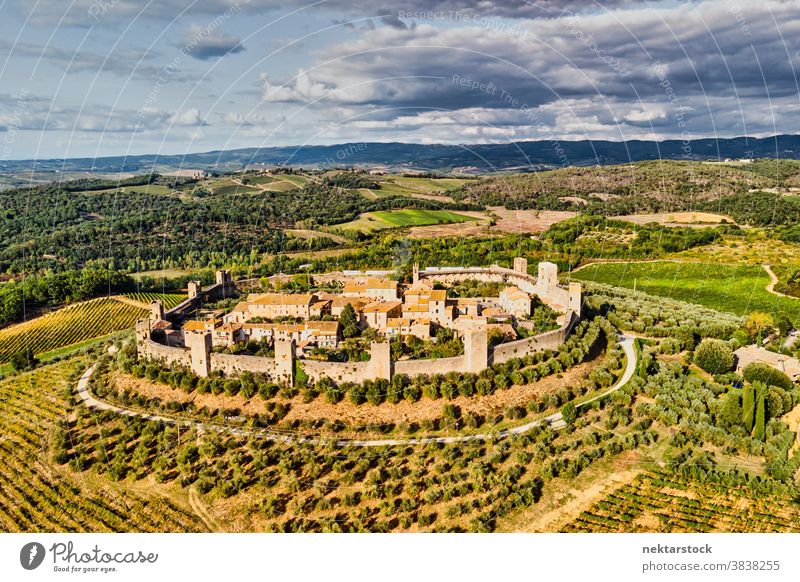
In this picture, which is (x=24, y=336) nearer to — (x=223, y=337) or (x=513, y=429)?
(x=223, y=337)

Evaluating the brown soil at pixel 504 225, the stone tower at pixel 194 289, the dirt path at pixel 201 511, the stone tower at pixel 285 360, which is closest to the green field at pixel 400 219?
the brown soil at pixel 504 225

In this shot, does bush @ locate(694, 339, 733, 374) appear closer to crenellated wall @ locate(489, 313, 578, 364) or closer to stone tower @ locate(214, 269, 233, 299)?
crenellated wall @ locate(489, 313, 578, 364)

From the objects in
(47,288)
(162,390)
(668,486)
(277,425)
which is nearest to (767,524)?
(668,486)

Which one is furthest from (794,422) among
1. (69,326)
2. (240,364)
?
(69,326)

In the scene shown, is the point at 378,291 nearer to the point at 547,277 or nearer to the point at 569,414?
the point at 547,277

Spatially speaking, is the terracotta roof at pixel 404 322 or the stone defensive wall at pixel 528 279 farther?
the stone defensive wall at pixel 528 279

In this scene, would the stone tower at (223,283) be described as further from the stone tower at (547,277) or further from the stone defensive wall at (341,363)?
the stone tower at (547,277)
